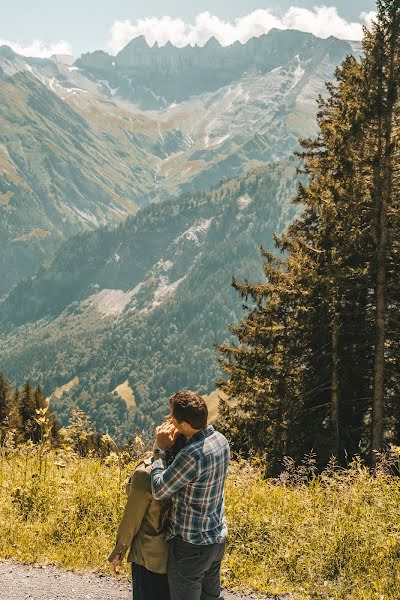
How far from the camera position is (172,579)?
5.23 metres

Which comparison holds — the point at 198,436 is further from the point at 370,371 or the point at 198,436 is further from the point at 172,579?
the point at 370,371

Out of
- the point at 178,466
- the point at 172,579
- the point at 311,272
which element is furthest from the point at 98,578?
the point at 311,272

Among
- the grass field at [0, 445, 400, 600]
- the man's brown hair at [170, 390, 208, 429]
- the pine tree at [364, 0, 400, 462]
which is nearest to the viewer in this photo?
the man's brown hair at [170, 390, 208, 429]

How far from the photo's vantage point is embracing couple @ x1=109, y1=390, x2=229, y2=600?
5.19 m

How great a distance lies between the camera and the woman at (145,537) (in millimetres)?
5297

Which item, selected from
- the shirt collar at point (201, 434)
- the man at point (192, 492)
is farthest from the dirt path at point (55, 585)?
the shirt collar at point (201, 434)

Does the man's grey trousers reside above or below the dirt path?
above

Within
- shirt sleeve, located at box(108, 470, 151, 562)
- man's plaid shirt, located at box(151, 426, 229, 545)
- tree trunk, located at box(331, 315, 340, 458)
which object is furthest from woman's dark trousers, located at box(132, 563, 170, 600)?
tree trunk, located at box(331, 315, 340, 458)

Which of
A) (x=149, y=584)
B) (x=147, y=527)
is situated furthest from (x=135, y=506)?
(x=149, y=584)

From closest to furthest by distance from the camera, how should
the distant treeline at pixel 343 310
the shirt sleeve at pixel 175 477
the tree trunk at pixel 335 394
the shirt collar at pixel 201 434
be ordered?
the shirt sleeve at pixel 175 477 → the shirt collar at pixel 201 434 → the distant treeline at pixel 343 310 → the tree trunk at pixel 335 394

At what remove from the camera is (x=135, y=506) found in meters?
A: 5.29

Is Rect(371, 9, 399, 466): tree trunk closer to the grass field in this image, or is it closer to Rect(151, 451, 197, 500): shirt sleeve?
the grass field

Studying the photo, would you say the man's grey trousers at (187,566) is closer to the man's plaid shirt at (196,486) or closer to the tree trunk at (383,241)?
the man's plaid shirt at (196,486)

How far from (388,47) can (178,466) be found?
1356 cm
